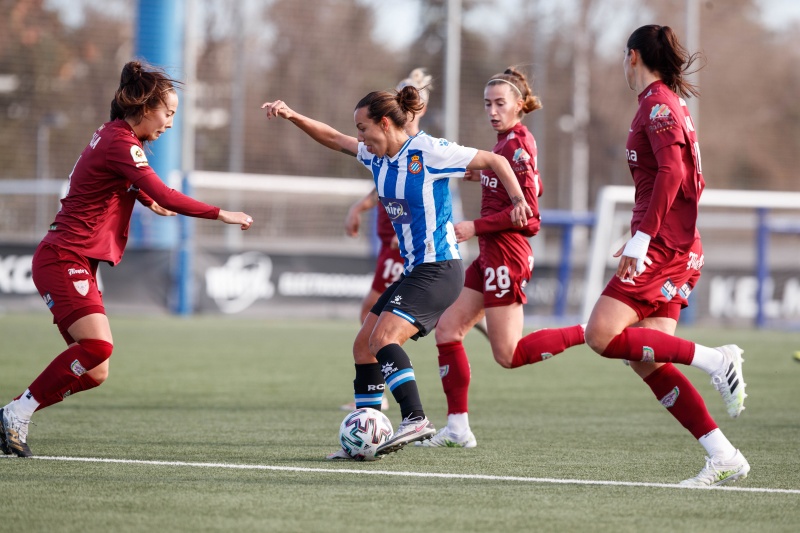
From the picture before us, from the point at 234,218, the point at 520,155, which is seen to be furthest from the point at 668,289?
the point at 234,218

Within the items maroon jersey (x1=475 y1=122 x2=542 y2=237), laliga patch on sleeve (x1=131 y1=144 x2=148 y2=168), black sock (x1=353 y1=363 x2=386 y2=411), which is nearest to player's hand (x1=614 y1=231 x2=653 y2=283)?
maroon jersey (x1=475 y1=122 x2=542 y2=237)

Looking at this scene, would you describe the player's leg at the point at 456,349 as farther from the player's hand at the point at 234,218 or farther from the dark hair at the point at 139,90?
the dark hair at the point at 139,90

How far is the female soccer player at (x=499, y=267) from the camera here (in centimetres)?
643

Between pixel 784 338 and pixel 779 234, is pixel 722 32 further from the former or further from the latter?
pixel 784 338

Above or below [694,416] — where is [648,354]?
above

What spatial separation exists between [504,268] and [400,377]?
1.02 metres

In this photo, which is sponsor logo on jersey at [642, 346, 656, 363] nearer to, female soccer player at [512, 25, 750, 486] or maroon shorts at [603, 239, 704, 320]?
female soccer player at [512, 25, 750, 486]

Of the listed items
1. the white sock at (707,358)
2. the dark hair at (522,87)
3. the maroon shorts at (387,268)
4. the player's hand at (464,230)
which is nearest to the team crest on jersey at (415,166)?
the player's hand at (464,230)

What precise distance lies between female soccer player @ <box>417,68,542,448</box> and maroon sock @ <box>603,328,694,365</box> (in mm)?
1257

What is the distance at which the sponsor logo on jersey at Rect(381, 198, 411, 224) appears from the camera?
5.89 m

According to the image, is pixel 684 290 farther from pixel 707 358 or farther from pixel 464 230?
pixel 464 230

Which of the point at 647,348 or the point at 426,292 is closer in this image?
the point at 647,348

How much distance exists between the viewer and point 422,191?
5848 millimetres

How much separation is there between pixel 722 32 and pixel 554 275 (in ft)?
52.5
